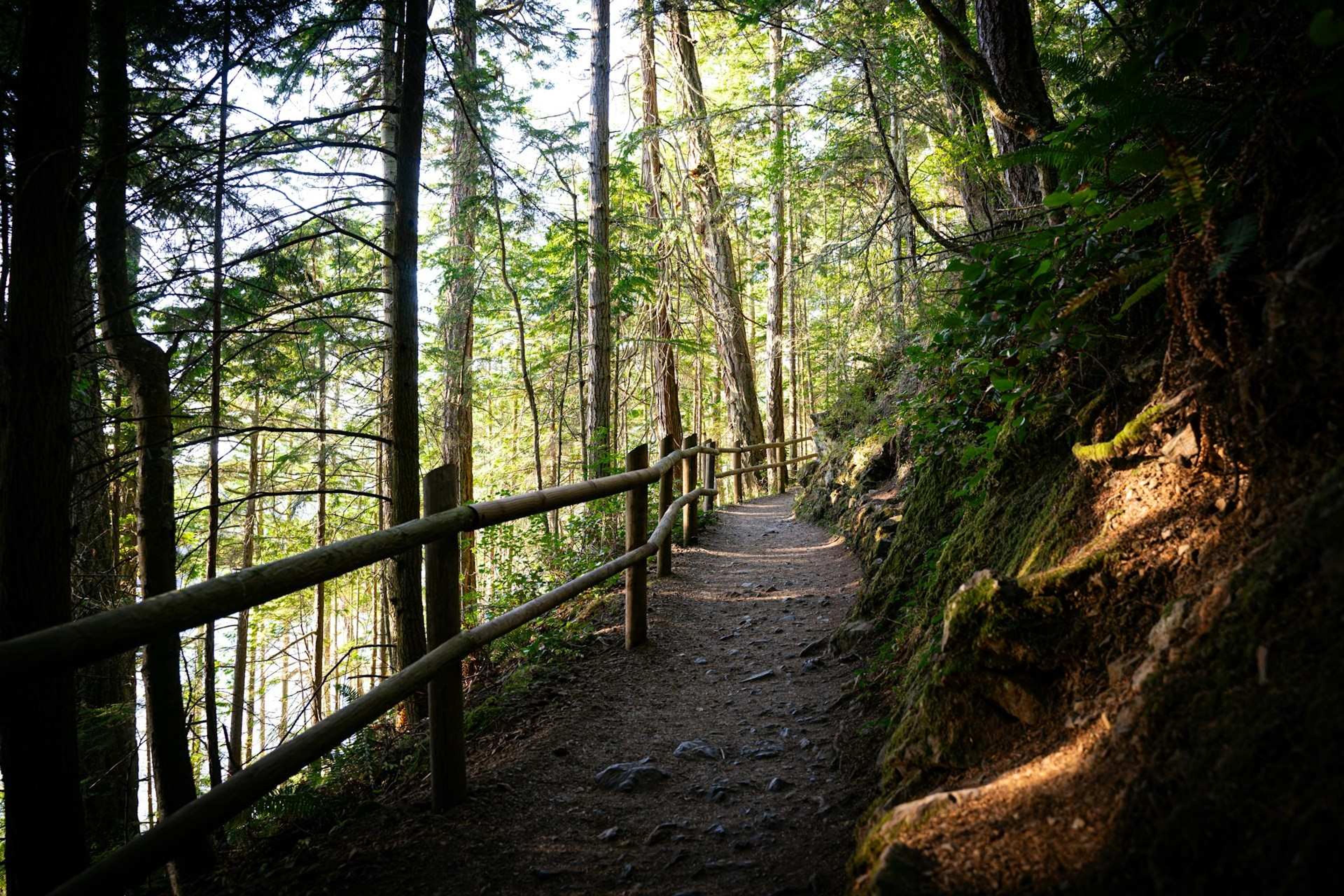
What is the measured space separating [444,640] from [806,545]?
6.03 meters

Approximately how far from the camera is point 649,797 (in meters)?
3.10

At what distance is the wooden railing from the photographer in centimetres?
165

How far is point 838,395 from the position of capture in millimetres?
11953

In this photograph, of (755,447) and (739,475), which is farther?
(739,475)

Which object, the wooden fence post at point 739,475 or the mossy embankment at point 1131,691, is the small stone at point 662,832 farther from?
the wooden fence post at point 739,475

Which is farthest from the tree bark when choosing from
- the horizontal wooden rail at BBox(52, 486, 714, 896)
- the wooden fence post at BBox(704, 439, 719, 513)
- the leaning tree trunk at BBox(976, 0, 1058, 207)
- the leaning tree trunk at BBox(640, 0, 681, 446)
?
the leaning tree trunk at BBox(640, 0, 681, 446)

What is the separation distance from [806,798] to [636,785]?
31.3 inches

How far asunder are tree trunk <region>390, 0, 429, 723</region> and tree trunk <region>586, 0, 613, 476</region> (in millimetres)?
4190

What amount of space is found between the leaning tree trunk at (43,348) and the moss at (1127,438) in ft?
13.3

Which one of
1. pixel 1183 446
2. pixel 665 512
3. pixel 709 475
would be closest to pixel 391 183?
pixel 665 512

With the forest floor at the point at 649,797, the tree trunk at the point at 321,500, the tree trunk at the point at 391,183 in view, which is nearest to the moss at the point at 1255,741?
the forest floor at the point at 649,797

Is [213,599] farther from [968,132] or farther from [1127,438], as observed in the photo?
[968,132]

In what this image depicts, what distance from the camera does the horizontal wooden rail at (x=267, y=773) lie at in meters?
1.73

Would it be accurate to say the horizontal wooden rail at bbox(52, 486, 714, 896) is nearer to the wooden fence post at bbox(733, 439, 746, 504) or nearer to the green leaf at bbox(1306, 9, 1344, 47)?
the green leaf at bbox(1306, 9, 1344, 47)
